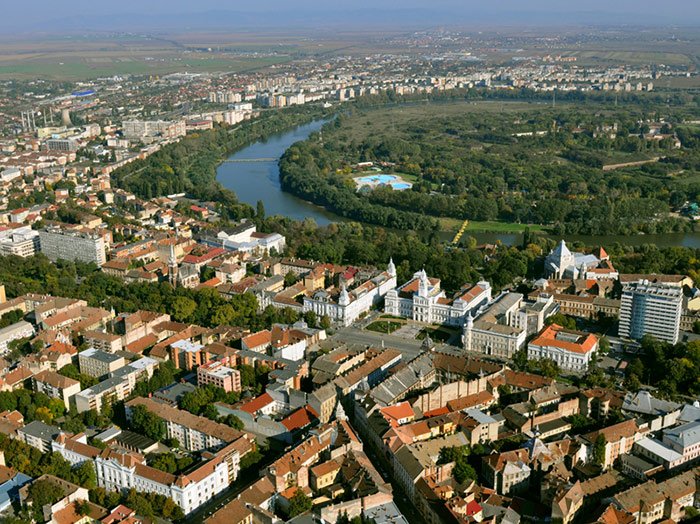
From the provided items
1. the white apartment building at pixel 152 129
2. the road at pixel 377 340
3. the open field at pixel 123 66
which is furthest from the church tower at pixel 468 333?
the open field at pixel 123 66

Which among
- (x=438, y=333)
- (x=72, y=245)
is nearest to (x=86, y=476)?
(x=438, y=333)

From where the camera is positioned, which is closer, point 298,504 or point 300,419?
point 298,504

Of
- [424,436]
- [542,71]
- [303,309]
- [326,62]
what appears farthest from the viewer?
[326,62]

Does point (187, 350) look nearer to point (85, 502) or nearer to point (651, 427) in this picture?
point (85, 502)

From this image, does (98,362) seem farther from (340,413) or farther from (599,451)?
(599,451)

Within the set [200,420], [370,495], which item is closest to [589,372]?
[370,495]

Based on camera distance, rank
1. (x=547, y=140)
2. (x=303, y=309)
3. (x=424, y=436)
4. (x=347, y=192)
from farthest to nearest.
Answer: (x=547, y=140) → (x=347, y=192) → (x=303, y=309) → (x=424, y=436)
